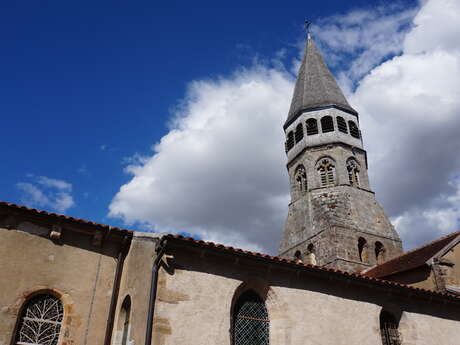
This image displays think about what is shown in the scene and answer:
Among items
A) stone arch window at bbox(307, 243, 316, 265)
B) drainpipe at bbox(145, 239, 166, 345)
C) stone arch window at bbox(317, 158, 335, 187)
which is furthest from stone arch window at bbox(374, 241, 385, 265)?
drainpipe at bbox(145, 239, 166, 345)

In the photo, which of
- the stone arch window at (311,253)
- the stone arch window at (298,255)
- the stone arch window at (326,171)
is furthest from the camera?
the stone arch window at (326,171)

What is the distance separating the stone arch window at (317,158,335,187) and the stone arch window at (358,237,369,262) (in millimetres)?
4194

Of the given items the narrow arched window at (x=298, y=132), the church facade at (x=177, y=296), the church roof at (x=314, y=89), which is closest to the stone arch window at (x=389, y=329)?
the church facade at (x=177, y=296)

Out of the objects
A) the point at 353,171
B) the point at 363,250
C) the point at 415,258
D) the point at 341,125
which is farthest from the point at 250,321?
the point at 341,125

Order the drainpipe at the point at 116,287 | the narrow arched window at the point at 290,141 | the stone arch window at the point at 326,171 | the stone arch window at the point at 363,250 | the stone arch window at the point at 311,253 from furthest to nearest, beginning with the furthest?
the narrow arched window at the point at 290,141, the stone arch window at the point at 326,171, the stone arch window at the point at 311,253, the stone arch window at the point at 363,250, the drainpipe at the point at 116,287

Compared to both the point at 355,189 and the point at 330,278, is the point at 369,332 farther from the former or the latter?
the point at 355,189

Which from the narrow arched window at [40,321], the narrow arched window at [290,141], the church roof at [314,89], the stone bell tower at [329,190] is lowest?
the narrow arched window at [40,321]

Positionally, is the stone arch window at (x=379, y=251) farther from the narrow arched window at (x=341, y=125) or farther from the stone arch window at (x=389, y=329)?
the stone arch window at (x=389, y=329)

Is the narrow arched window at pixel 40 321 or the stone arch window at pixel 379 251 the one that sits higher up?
the stone arch window at pixel 379 251

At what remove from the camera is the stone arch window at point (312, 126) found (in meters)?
28.8

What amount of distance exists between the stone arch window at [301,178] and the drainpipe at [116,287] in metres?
18.9

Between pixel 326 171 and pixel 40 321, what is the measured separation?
834 inches

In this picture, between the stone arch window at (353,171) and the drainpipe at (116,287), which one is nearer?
the drainpipe at (116,287)

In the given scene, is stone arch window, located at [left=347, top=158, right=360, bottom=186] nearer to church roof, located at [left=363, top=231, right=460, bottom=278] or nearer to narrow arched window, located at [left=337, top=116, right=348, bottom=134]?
narrow arched window, located at [left=337, top=116, right=348, bottom=134]
